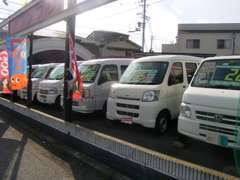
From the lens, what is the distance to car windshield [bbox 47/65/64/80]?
32.4ft

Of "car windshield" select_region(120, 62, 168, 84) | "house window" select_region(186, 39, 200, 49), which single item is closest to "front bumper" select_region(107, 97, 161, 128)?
"car windshield" select_region(120, 62, 168, 84)

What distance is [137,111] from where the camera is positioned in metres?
5.87

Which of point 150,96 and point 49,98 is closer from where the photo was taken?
point 150,96

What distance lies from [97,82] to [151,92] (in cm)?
234

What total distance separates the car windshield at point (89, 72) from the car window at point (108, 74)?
0.21 metres

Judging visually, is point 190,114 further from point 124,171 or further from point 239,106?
point 124,171

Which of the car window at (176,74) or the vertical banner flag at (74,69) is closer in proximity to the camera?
the vertical banner flag at (74,69)

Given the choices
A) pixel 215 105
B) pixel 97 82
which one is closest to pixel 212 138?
pixel 215 105

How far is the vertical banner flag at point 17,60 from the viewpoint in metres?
8.93

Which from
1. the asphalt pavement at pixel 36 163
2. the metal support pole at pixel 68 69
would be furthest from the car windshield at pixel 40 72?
the metal support pole at pixel 68 69

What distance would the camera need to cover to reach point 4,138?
20.7ft

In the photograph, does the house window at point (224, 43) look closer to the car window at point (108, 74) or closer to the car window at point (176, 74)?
the car window at point (108, 74)

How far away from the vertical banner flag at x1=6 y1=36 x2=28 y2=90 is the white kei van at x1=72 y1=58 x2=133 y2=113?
206 centimetres

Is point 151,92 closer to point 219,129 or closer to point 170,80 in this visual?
point 170,80
